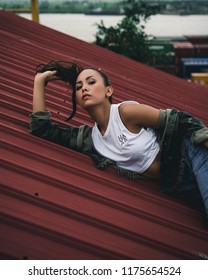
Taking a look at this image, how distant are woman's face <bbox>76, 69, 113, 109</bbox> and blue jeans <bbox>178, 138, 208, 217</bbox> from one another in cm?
66

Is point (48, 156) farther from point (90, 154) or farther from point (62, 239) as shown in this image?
point (62, 239)

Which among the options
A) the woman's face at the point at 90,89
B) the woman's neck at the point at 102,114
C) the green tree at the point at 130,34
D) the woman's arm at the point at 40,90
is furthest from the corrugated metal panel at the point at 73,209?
the green tree at the point at 130,34

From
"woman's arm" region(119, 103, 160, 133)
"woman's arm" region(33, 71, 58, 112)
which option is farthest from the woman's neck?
"woman's arm" region(33, 71, 58, 112)

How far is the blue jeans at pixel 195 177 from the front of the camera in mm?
2240

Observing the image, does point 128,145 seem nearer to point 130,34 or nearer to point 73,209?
point 73,209

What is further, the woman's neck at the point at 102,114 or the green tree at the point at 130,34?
the green tree at the point at 130,34

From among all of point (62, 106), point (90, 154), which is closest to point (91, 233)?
point (90, 154)

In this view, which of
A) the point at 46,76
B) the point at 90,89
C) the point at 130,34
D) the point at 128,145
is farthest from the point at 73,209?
the point at 130,34

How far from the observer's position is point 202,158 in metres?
2.29

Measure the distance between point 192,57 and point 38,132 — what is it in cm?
2967

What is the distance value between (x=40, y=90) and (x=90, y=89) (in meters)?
0.54

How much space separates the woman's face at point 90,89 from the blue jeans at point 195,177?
66 cm

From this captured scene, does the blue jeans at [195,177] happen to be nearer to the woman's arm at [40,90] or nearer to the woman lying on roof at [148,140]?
the woman lying on roof at [148,140]

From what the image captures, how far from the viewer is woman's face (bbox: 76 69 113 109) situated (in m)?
2.31
